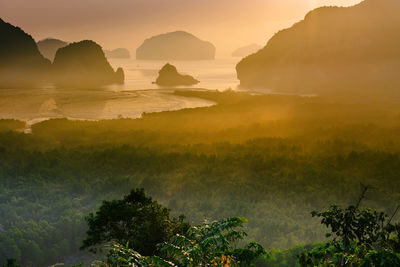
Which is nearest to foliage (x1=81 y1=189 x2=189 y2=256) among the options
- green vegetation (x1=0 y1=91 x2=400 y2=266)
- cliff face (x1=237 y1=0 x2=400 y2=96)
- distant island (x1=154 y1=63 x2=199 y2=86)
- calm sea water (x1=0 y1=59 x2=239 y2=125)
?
green vegetation (x1=0 y1=91 x2=400 y2=266)

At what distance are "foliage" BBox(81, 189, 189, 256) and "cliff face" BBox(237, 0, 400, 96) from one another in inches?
5681

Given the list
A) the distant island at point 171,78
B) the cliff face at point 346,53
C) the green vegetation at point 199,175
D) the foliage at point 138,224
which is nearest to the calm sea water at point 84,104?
the green vegetation at point 199,175

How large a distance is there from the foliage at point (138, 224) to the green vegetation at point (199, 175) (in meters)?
8.34

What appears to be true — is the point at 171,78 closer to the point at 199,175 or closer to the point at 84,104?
the point at 84,104

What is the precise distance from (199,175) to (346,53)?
154 m

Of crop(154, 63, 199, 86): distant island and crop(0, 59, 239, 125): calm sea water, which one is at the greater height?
crop(154, 63, 199, 86): distant island

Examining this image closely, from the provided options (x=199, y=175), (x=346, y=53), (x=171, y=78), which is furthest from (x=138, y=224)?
(x=346, y=53)

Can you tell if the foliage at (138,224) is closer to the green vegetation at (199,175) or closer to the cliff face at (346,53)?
the green vegetation at (199,175)

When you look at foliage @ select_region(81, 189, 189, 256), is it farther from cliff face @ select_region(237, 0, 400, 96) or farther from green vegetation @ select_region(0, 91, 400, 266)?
cliff face @ select_region(237, 0, 400, 96)

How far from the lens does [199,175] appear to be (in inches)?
1758

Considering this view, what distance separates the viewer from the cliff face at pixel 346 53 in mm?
156375

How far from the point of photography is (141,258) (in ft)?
28.9

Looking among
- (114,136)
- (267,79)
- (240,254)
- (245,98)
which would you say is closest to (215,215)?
(240,254)

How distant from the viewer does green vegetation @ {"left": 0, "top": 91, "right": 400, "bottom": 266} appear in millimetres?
31328
